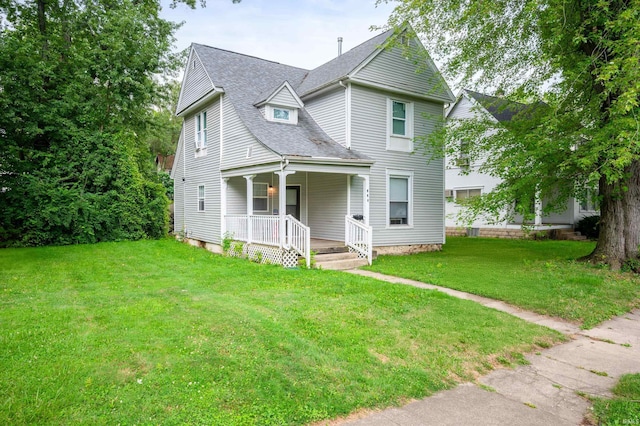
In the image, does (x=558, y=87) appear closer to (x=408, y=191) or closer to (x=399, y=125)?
(x=399, y=125)

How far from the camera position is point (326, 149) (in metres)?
11.8

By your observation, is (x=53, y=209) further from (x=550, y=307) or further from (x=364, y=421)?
(x=550, y=307)

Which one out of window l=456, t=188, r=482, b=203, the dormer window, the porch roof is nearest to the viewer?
the porch roof

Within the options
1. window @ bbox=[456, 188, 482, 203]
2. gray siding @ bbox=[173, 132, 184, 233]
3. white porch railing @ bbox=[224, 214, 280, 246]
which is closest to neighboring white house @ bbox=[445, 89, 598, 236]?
window @ bbox=[456, 188, 482, 203]

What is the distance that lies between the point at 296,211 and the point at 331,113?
3850 millimetres

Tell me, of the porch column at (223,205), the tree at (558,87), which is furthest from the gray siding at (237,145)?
the tree at (558,87)

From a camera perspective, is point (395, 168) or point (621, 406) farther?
point (395, 168)

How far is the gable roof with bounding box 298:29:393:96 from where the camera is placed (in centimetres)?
1284

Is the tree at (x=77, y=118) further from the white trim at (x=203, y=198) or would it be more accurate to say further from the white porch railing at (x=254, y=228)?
the white porch railing at (x=254, y=228)

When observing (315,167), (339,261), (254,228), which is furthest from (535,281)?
(254,228)

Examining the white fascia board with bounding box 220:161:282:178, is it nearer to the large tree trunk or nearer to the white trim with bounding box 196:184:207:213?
the white trim with bounding box 196:184:207:213

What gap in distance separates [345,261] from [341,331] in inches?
228

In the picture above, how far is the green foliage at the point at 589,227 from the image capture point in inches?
741

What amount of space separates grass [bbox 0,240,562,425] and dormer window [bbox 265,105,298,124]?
6.64 metres
